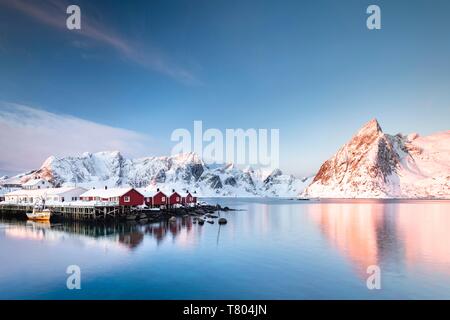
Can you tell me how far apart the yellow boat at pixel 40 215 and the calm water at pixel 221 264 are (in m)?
19.3

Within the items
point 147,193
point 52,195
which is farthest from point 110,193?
point 52,195

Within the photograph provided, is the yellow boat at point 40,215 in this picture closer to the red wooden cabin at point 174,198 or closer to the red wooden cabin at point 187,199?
the red wooden cabin at point 174,198

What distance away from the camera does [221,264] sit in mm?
32219

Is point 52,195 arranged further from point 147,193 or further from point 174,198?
point 174,198

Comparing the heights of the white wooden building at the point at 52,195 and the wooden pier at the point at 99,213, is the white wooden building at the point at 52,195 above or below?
above

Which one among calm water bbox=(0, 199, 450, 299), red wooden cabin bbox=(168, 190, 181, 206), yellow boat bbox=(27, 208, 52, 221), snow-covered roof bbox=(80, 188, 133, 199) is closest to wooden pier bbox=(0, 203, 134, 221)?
yellow boat bbox=(27, 208, 52, 221)

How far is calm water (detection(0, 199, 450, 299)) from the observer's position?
23688mm

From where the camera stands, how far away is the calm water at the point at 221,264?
77.7ft

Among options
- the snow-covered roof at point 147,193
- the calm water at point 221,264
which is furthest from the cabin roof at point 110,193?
the calm water at point 221,264

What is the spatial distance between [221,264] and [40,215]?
188 feet

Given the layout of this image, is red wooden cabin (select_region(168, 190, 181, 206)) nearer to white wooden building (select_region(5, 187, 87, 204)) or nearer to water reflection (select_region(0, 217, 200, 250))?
white wooden building (select_region(5, 187, 87, 204))

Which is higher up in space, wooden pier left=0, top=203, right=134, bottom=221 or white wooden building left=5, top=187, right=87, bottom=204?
white wooden building left=5, top=187, right=87, bottom=204

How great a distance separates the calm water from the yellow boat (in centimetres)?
1928

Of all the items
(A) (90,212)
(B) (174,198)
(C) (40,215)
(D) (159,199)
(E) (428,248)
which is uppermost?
(D) (159,199)
